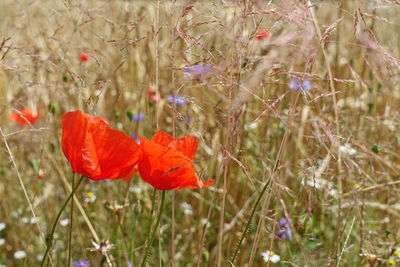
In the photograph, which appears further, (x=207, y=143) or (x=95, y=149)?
(x=207, y=143)

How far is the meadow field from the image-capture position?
2.65 ft

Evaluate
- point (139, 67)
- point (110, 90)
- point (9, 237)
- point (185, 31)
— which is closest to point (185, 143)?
point (185, 31)

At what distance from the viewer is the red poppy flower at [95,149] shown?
75 centimetres

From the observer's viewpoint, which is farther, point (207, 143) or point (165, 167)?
point (207, 143)

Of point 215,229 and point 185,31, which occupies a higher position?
point 185,31

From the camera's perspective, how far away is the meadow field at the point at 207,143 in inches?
31.8

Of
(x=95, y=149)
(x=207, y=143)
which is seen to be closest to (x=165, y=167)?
(x=95, y=149)

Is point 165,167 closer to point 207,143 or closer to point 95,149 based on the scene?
point 95,149

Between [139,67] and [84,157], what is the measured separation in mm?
1641

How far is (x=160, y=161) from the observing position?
2.48 ft

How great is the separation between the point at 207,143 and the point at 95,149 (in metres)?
0.36

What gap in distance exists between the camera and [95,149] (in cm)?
77

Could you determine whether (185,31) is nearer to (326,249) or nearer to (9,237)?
(326,249)

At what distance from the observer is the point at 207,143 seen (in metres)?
1.08
